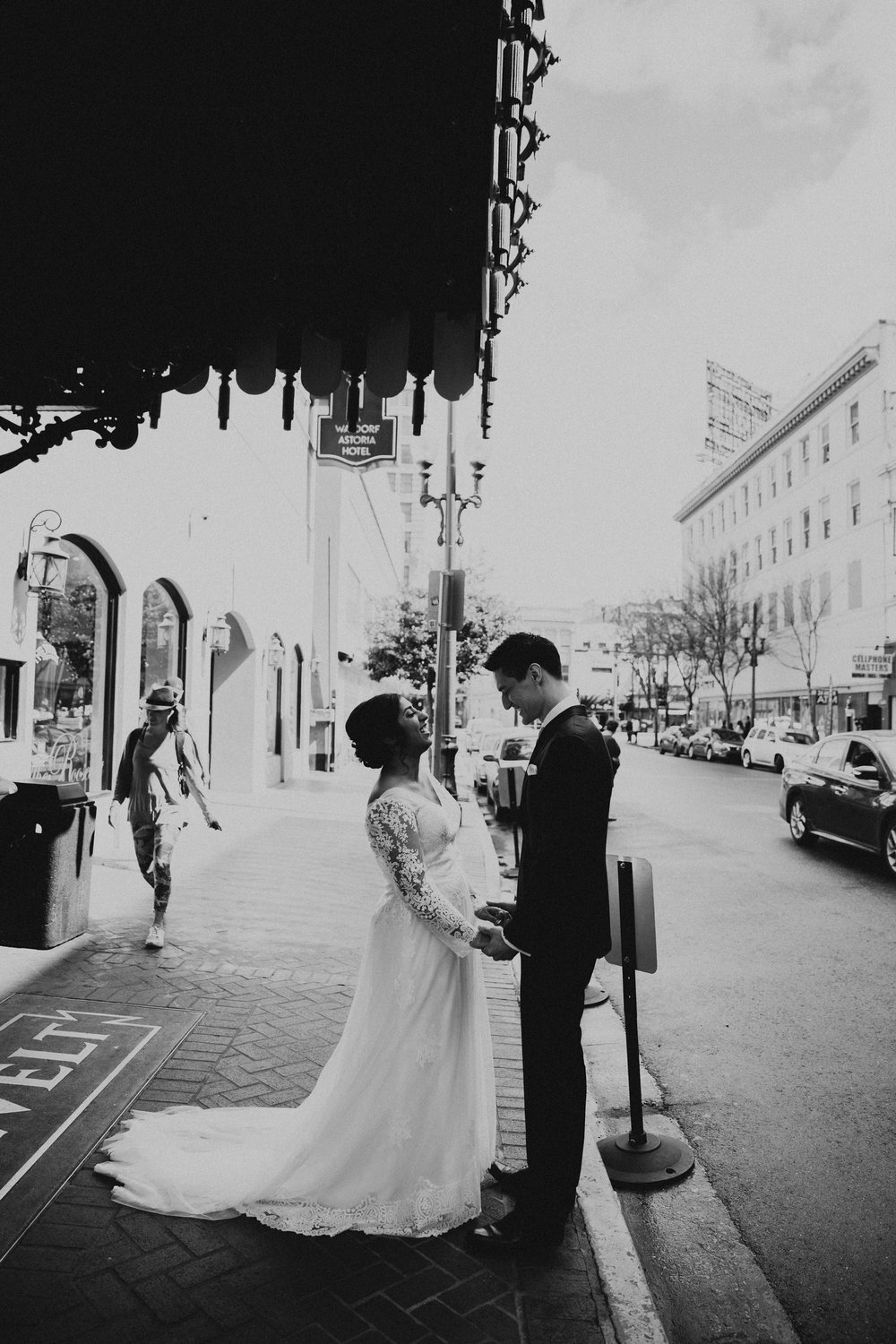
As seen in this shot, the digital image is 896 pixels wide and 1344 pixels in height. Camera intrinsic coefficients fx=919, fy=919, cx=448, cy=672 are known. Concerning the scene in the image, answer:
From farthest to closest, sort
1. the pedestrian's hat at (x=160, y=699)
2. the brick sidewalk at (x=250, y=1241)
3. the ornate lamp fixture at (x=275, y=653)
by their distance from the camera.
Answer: the ornate lamp fixture at (x=275, y=653), the pedestrian's hat at (x=160, y=699), the brick sidewalk at (x=250, y=1241)

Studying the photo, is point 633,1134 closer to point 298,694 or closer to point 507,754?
point 507,754

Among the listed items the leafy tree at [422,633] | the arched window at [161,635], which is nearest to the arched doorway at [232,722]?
the arched window at [161,635]

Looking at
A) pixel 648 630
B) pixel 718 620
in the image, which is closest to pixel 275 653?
pixel 718 620

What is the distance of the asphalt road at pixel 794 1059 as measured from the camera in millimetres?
3148

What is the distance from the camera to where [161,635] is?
13195mm

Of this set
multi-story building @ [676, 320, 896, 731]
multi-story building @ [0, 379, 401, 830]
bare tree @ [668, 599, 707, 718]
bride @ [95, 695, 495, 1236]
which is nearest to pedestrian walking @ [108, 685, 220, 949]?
multi-story building @ [0, 379, 401, 830]

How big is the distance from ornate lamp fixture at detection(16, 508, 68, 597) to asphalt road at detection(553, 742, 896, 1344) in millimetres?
6213

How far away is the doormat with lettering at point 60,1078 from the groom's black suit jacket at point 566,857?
1.95 meters

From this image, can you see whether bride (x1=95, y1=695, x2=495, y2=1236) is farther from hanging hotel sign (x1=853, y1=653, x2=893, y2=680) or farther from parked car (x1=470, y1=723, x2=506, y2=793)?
hanging hotel sign (x1=853, y1=653, x2=893, y2=680)

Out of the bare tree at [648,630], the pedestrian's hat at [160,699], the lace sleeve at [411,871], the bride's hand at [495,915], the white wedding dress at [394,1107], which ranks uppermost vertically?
the bare tree at [648,630]

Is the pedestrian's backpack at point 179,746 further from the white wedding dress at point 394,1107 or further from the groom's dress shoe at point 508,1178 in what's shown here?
the groom's dress shoe at point 508,1178

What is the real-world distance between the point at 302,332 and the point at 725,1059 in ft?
14.4

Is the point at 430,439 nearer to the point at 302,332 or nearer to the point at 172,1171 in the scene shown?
the point at 302,332

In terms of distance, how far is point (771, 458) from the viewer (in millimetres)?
48969
